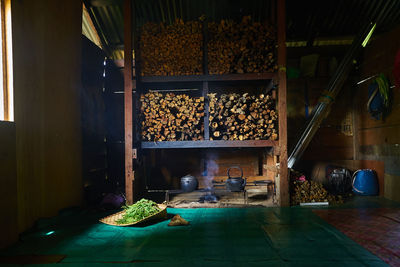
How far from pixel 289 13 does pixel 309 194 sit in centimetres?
483

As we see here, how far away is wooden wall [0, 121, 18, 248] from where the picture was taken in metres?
3.10

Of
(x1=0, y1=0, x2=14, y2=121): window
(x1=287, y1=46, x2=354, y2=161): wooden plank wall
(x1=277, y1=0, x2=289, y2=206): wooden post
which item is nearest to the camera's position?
(x1=0, y1=0, x2=14, y2=121): window

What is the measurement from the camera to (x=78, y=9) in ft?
17.2

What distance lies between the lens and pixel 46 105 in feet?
13.5

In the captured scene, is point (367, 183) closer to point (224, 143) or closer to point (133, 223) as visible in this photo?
point (224, 143)

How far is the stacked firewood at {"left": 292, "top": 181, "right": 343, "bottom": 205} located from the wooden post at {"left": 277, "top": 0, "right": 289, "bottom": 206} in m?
0.30

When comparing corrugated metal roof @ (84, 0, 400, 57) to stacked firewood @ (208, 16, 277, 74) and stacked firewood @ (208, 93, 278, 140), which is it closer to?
stacked firewood @ (208, 16, 277, 74)

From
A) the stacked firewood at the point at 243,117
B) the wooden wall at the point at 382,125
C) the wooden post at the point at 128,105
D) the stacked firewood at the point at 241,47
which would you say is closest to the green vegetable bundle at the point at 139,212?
the wooden post at the point at 128,105

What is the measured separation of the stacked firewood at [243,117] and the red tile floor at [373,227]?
1.83 m

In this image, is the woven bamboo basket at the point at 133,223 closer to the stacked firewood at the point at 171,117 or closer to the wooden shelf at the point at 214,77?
the stacked firewood at the point at 171,117

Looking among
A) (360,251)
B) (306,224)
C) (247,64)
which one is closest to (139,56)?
(247,64)

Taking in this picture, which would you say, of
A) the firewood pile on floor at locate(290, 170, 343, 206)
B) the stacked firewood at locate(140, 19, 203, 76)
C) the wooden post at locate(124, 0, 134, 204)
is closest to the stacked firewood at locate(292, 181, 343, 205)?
the firewood pile on floor at locate(290, 170, 343, 206)

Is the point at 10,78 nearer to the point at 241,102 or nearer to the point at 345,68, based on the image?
the point at 241,102

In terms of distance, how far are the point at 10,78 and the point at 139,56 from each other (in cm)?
274
